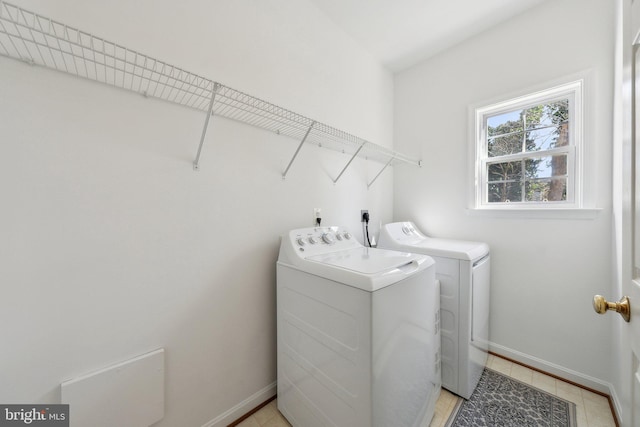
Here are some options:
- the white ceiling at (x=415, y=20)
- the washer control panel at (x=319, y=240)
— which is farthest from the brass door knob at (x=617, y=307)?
the white ceiling at (x=415, y=20)

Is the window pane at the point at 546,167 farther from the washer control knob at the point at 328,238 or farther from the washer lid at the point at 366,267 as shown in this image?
the washer control knob at the point at 328,238

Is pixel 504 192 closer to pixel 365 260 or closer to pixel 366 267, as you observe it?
pixel 365 260

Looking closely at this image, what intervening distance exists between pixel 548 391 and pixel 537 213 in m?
1.25

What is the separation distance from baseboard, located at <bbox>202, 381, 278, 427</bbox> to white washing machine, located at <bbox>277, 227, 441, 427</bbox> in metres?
0.12

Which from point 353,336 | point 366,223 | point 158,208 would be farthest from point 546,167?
point 158,208

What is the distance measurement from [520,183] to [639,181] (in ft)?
5.56

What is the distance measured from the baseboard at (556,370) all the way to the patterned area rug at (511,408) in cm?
26

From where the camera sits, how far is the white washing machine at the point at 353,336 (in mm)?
974

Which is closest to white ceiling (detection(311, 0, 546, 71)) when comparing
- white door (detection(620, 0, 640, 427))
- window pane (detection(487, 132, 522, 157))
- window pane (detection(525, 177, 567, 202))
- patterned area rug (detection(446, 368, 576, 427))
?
window pane (detection(487, 132, 522, 157))

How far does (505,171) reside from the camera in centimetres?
208

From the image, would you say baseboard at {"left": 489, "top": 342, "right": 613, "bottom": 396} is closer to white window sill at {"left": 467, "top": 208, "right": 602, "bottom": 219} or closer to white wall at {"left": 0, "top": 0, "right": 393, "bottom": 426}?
white window sill at {"left": 467, "top": 208, "right": 602, "bottom": 219}

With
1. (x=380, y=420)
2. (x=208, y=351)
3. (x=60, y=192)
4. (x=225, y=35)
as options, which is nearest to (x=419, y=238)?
(x=380, y=420)

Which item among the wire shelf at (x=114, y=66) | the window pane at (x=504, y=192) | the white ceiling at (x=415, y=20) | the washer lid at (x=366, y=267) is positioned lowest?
the washer lid at (x=366, y=267)

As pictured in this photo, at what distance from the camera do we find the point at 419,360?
4.03 feet
